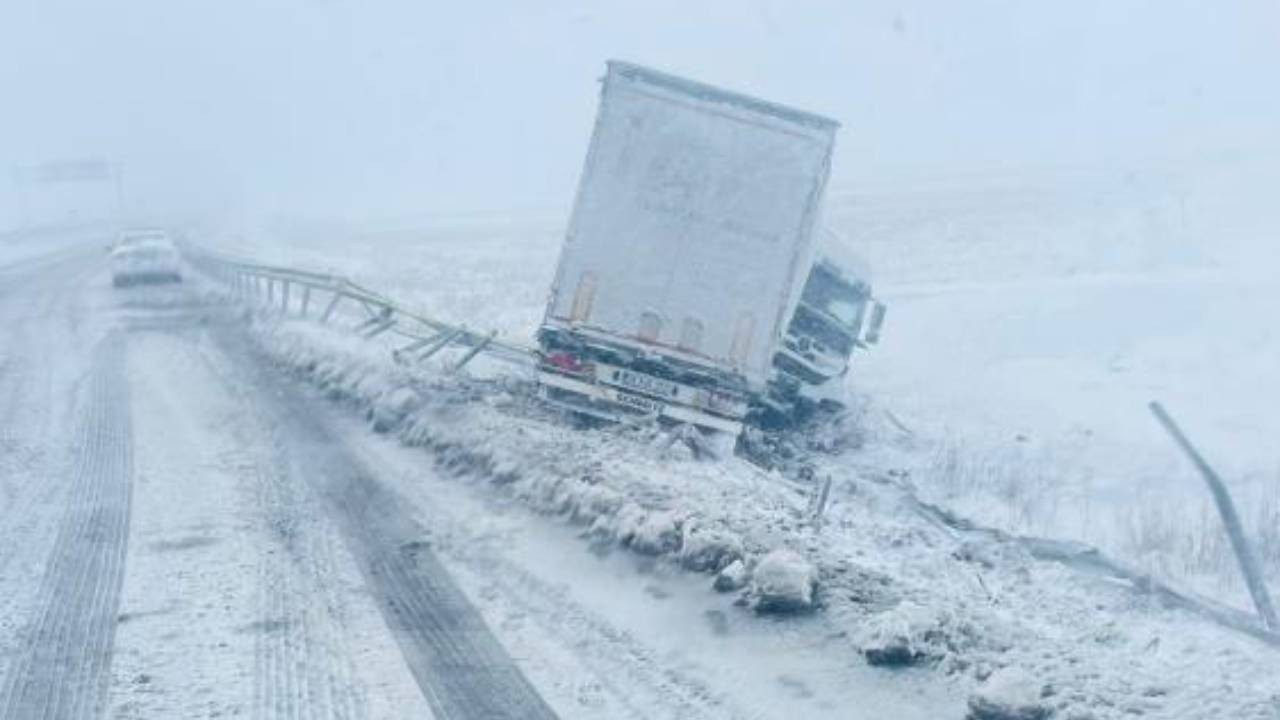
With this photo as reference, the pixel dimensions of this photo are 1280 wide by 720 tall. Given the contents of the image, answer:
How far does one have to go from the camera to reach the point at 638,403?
1537 cm

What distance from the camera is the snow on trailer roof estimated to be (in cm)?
1490

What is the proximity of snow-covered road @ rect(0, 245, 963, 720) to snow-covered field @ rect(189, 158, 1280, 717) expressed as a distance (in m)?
0.40

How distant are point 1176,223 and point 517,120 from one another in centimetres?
7961

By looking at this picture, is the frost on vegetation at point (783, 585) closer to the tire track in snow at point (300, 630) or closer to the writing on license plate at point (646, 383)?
the tire track in snow at point (300, 630)

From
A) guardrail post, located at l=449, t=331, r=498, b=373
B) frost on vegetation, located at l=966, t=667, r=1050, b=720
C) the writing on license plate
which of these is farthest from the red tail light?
frost on vegetation, located at l=966, t=667, r=1050, b=720

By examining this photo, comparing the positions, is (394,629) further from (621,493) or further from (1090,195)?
(1090,195)

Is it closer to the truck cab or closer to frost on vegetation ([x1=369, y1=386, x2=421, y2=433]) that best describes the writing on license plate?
frost on vegetation ([x1=369, y1=386, x2=421, y2=433])

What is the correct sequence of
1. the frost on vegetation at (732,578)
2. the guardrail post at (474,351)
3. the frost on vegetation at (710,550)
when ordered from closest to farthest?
the frost on vegetation at (732,578)
the frost on vegetation at (710,550)
the guardrail post at (474,351)

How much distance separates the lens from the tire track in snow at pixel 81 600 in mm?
7066

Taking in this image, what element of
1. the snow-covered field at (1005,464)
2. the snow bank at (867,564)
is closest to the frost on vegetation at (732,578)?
the snow bank at (867,564)

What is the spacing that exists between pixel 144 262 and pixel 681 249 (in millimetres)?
22141

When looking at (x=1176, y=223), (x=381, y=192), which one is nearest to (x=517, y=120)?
(x=381, y=192)

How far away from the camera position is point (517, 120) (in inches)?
4574

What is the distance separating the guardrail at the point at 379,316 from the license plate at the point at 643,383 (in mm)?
1608
